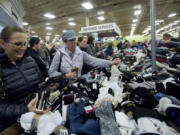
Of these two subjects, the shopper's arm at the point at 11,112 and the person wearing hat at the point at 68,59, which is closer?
the shopper's arm at the point at 11,112

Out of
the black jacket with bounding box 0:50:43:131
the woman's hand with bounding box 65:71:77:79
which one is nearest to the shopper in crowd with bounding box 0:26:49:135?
the black jacket with bounding box 0:50:43:131

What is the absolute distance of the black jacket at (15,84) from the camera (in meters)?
0.79

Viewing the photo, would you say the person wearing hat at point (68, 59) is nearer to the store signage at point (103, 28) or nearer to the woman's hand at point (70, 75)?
the woman's hand at point (70, 75)

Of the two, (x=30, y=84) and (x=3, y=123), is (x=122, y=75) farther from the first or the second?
(x=3, y=123)

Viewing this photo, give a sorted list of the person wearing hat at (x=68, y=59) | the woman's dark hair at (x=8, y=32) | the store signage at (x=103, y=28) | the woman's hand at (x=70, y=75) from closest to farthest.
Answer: the woman's dark hair at (x=8, y=32)
the woman's hand at (x=70, y=75)
the person wearing hat at (x=68, y=59)
the store signage at (x=103, y=28)

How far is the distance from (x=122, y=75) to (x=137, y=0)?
7.46 metres

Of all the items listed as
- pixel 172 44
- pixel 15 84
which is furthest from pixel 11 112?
pixel 172 44

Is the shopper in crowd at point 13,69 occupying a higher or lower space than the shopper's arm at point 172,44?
lower

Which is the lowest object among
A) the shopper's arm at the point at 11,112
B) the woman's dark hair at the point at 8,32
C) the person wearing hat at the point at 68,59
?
the shopper's arm at the point at 11,112

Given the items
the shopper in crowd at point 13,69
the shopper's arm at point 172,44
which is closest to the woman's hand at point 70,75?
the shopper in crowd at point 13,69

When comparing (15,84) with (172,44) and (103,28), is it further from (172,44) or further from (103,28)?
(103,28)

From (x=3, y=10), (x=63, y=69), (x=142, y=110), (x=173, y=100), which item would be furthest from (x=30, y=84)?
(x=3, y=10)

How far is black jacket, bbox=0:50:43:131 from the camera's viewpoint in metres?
0.79

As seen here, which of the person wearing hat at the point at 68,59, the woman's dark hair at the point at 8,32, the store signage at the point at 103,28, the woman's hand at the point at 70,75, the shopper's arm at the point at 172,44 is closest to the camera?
the woman's dark hair at the point at 8,32
